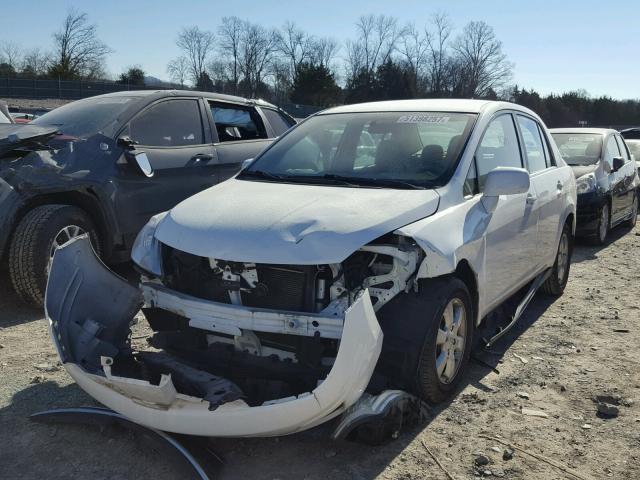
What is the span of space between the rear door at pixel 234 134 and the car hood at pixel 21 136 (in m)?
1.75

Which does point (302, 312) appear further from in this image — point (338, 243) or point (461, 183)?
point (461, 183)

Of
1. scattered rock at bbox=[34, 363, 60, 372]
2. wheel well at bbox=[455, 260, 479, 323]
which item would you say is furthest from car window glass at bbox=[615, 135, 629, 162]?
scattered rock at bbox=[34, 363, 60, 372]

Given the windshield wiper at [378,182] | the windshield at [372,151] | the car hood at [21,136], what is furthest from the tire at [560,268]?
the car hood at [21,136]

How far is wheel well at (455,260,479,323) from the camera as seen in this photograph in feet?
11.6

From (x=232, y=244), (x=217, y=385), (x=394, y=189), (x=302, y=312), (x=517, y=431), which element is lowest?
(x=517, y=431)

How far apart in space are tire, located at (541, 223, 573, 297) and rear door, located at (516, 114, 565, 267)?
343 millimetres

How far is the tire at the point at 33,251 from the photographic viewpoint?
15.7ft

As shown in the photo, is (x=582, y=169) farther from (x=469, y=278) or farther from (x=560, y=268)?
(x=469, y=278)

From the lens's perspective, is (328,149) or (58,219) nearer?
(328,149)

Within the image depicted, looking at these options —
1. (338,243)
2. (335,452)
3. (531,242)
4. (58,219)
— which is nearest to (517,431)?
(335,452)

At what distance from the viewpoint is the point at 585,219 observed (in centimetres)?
835

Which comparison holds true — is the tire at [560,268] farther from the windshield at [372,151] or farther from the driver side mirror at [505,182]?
the windshield at [372,151]

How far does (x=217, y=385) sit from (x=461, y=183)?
6.19 ft

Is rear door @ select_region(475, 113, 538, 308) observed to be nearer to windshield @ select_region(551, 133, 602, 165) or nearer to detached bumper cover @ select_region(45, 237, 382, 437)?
detached bumper cover @ select_region(45, 237, 382, 437)
